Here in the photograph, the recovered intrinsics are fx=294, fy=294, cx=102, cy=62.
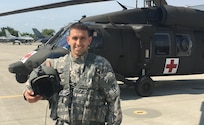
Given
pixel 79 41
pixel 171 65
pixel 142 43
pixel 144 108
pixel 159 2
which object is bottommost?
pixel 144 108

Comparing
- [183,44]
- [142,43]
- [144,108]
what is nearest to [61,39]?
[142,43]

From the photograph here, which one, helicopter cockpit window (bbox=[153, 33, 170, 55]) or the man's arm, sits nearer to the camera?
the man's arm

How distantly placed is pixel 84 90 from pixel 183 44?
7180mm

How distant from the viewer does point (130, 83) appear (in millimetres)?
8375

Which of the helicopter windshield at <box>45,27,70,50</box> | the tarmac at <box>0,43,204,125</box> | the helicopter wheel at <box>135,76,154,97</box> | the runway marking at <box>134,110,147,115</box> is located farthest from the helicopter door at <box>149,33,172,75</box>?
the helicopter windshield at <box>45,27,70,50</box>

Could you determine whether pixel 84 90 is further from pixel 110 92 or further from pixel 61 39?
pixel 61 39

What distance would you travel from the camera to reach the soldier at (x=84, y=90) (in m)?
2.48

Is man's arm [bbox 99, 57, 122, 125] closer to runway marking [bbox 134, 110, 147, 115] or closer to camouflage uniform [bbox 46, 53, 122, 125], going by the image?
camouflage uniform [bbox 46, 53, 122, 125]

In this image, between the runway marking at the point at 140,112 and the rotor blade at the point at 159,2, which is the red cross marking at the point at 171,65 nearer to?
the rotor blade at the point at 159,2

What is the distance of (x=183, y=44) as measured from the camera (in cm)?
910

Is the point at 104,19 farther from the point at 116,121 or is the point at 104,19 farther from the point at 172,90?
the point at 116,121

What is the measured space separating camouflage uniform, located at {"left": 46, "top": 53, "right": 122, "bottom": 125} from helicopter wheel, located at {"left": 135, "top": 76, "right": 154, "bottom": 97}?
5.68 m

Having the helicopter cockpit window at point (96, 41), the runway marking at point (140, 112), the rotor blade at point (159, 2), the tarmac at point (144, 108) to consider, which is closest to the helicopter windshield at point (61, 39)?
the helicopter cockpit window at point (96, 41)

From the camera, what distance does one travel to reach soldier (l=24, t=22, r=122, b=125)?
2.48 metres
